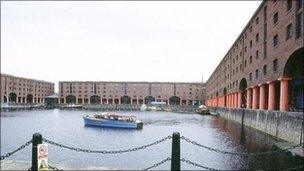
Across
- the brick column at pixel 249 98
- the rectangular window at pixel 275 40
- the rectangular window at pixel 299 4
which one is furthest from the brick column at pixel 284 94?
the brick column at pixel 249 98

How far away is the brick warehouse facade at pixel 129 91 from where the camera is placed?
170 metres

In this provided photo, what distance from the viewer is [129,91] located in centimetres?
16975

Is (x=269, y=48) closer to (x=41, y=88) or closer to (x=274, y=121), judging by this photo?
(x=274, y=121)

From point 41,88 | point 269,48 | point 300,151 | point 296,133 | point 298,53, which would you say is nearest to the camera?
point 300,151

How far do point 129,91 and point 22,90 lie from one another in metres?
48.8

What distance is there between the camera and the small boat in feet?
187

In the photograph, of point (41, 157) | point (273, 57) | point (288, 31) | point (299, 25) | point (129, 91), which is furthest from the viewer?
point (129, 91)

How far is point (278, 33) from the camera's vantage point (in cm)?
3709

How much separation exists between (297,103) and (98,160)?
97.6ft

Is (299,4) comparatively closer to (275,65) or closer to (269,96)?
(275,65)

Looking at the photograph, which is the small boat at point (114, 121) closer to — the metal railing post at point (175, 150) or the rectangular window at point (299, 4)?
the rectangular window at point (299, 4)

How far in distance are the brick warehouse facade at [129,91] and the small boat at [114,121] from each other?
351 ft

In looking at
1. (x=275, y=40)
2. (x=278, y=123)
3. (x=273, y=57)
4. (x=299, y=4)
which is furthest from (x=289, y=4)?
(x=278, y=123)

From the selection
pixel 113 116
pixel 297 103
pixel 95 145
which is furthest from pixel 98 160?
pixel 113 116
